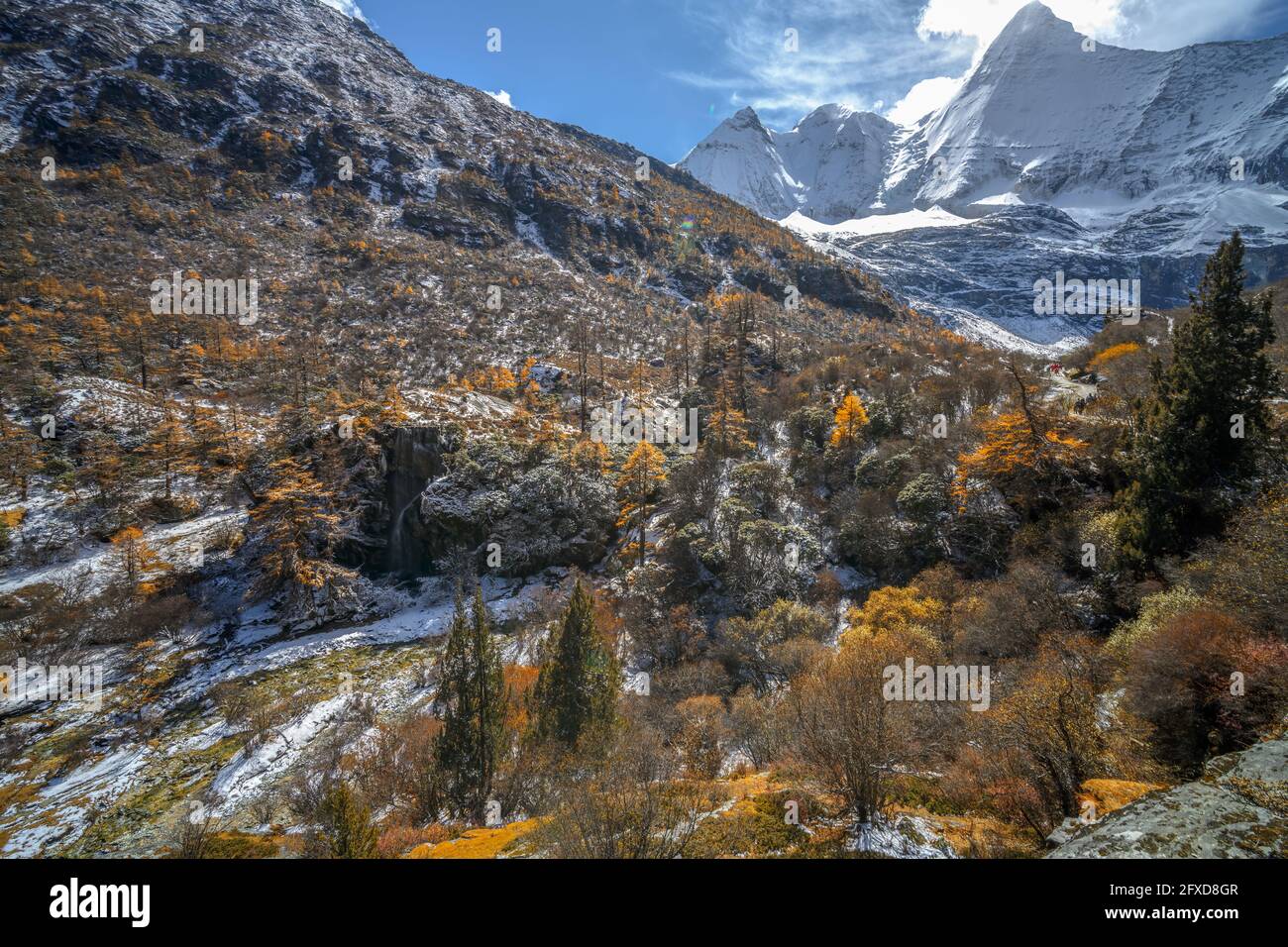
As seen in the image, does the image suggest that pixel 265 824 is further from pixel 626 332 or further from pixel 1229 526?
pixel 626 332

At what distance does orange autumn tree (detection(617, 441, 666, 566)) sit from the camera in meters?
34.9

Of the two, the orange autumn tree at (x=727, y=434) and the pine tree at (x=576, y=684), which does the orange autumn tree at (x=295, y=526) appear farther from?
the orange autumn tree at (x=727, y=434)

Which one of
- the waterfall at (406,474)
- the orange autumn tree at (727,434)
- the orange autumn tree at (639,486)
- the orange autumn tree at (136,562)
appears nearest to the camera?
the orange autumn tree at (136,562)

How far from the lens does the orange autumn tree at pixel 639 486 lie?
34875 millimetres

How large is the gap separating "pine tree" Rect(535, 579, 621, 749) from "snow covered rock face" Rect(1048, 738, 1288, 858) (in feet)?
50.8

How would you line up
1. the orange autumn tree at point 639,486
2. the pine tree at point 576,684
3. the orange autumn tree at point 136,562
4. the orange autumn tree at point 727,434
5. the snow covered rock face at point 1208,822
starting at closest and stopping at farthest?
the snow covered rock face at point 1208,822
the pine tree at point 576,684
the orange autumn tree at point 136,562
the orange autumn tree at point 639,486
the orange autumn tree at point 727,434

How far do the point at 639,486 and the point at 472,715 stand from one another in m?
22.0

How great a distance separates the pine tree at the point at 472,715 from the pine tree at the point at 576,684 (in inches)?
82.3

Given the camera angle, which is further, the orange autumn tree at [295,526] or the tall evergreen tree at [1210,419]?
the orange autumn tree at [295,526]

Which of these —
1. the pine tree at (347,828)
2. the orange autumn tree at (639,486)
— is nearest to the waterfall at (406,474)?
the orange autumn tree at (639,486)

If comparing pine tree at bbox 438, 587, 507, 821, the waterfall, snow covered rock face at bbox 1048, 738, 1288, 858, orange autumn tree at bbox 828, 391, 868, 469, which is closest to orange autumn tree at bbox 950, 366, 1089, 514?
orange autumn tree at bbox 828, 391, 868, 469

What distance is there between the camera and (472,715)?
53.9ft
